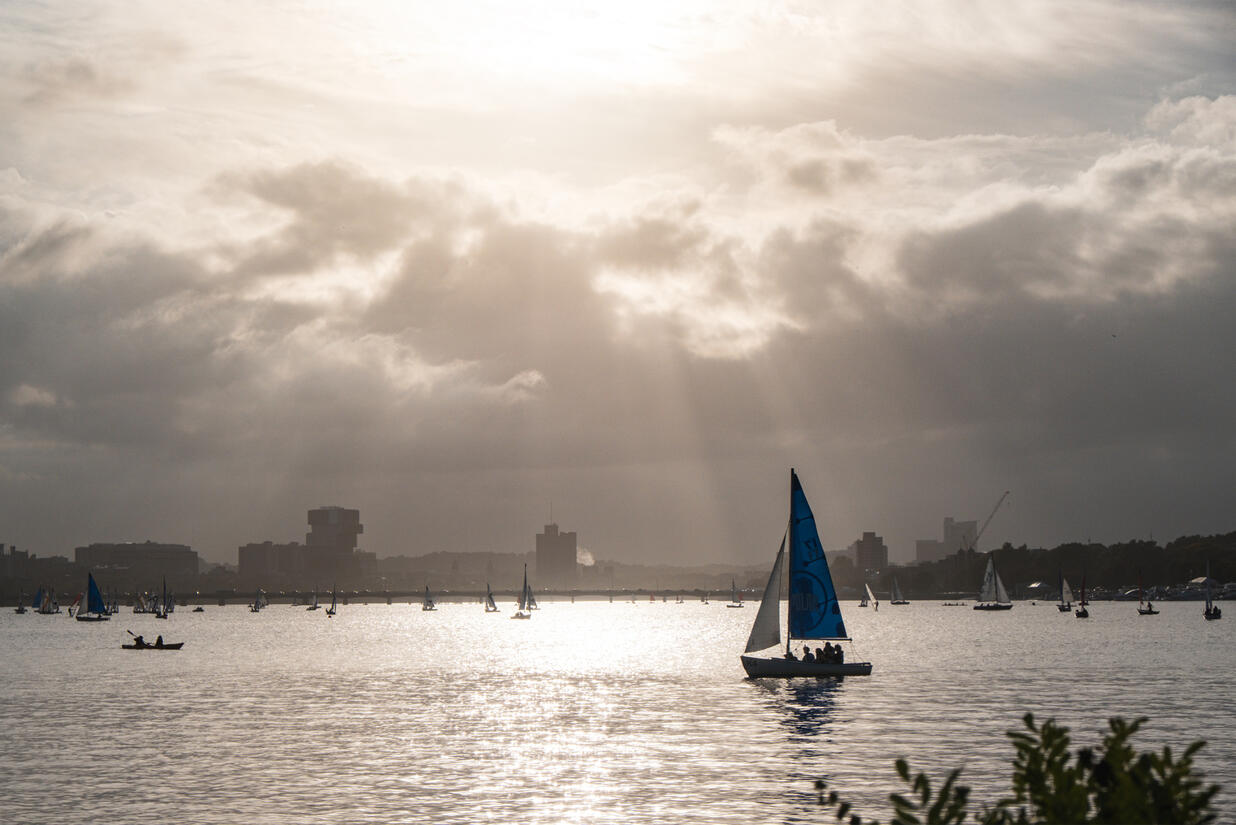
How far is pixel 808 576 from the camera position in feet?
352

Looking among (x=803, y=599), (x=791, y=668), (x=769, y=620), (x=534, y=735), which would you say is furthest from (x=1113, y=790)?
(x=769, y=620)

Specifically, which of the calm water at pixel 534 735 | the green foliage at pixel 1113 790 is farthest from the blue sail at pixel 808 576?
the green foliage at pixel 1113 790

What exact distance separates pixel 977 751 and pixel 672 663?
96398mm

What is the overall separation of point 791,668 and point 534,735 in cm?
2936

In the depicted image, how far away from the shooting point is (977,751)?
7019 cm

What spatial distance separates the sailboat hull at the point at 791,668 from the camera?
10525cm

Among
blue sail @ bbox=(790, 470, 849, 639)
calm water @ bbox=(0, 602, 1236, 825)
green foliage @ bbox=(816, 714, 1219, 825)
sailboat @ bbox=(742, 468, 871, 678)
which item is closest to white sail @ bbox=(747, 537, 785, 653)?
sailboat @ bbox=(742, 468, 871, 678)

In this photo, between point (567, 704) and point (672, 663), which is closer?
point (567, 704)

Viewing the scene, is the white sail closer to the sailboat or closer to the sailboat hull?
the sailboat

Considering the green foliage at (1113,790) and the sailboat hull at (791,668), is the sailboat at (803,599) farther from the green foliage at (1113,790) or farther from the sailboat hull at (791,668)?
the green foliage at (1113,790)

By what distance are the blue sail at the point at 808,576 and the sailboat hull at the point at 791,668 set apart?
2.65m

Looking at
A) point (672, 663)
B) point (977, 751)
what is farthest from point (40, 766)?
point (672, 663)

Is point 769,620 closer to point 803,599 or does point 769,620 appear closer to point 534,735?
point 803,599

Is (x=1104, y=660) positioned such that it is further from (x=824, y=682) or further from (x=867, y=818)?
(x=867, y=818)
